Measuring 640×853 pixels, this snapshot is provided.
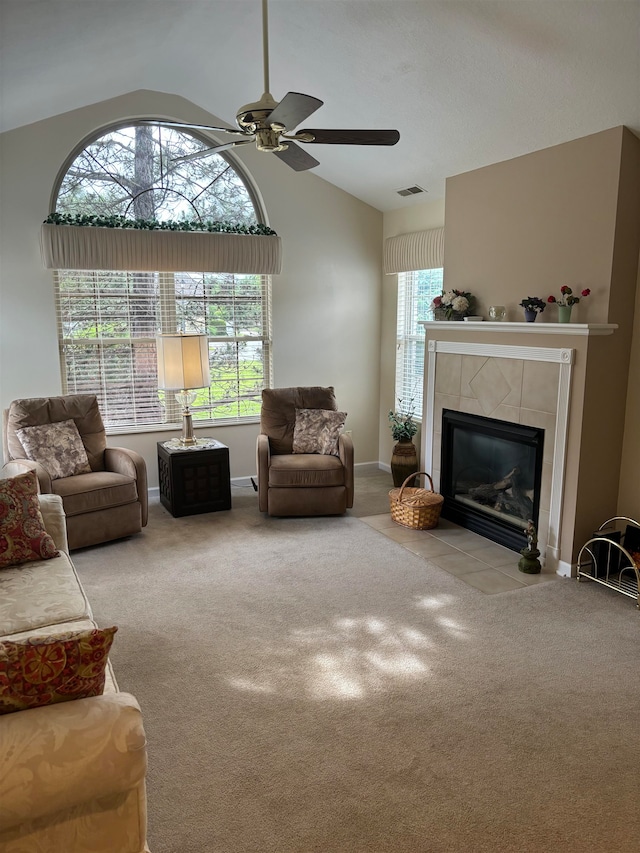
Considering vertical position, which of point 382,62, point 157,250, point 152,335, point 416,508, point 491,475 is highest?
point 382,62

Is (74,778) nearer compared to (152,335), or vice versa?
(74,778)

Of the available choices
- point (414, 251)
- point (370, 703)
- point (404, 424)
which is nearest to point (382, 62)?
point (414, 251)

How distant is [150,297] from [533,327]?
10.8 feet

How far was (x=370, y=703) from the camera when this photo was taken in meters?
2.81

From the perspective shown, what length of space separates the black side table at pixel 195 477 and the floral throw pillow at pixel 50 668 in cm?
358

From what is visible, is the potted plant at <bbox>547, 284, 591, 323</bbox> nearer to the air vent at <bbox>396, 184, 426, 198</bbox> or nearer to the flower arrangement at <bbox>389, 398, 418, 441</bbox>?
the air vent at <bbox>396, 184, 426, 198</bbox>

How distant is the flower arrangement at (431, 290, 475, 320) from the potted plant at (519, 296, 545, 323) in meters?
0.62

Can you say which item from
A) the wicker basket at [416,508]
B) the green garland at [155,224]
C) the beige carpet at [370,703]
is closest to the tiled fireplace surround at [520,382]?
the wicker basket at [416,508]

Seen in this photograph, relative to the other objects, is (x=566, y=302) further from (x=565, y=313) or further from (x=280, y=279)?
(x=280, y=279)

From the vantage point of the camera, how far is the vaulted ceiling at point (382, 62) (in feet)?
10.5

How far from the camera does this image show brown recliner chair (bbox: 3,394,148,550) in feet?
14.8

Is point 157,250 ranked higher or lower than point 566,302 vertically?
higher

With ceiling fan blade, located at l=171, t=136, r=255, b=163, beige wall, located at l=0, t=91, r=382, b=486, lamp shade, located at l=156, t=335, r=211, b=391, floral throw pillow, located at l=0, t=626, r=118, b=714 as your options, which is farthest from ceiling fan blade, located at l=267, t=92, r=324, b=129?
beige wall, located at l=0, t=91, r=382, b=486

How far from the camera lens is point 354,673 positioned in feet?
9.96
